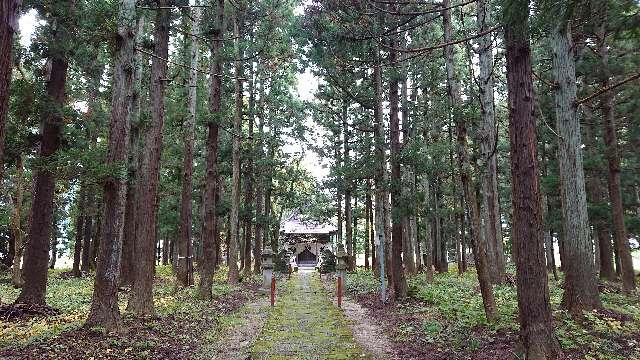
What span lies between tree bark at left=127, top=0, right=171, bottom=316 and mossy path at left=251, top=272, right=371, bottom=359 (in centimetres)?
306

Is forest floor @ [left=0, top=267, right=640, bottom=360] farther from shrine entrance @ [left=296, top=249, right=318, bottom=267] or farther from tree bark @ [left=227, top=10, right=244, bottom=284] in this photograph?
shrine entrance @ [left=296, top=249, right=318, bottom=267]

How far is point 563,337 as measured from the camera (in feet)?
22.0

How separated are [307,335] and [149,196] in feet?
16.4

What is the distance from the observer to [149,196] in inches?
405

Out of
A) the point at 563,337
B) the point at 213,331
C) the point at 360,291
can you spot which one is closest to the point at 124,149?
the point at 213,331

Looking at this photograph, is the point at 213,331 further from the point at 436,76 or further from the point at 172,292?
the point at 436,76

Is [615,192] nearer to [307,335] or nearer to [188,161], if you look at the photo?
[307,335]

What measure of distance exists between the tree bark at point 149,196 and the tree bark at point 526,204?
7.73 m

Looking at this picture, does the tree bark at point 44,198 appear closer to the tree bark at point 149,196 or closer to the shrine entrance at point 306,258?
the tree bark at point 149,196

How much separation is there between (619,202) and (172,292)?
14996mm

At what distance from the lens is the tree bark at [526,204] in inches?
219

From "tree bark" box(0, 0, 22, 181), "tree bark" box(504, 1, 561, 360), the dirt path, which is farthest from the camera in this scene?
the dirt path

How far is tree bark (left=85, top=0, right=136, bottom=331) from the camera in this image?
7707 mm

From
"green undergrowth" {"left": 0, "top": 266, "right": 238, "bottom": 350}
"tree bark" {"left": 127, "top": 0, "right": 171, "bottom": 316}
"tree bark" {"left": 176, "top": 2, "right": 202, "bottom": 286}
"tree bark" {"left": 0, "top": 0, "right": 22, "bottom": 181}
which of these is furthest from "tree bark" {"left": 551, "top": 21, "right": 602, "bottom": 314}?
"tree bark" {"left": 176, "top": 2, "right": 202, "bottom": 286}
